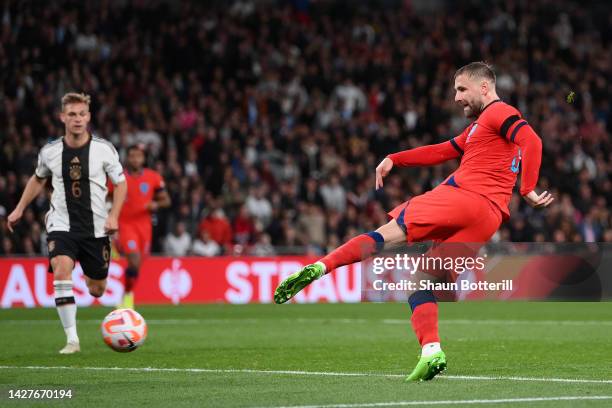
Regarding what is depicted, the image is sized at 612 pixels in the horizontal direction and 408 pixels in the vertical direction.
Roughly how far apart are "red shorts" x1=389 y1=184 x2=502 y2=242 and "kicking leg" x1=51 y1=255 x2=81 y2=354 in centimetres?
419

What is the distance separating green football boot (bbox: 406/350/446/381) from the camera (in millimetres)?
8031

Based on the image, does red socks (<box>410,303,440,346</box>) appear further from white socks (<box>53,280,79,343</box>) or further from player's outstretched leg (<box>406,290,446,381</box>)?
white socks (<box>53,280,79,343</box>)

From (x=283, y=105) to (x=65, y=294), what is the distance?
15.4 meters

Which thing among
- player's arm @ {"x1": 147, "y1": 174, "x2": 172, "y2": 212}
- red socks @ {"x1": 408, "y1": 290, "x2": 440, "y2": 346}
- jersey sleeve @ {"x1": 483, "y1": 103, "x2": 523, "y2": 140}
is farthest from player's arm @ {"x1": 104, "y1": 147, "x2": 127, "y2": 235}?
player's arm @ {"x1": 147, "y1": 174, "x2": 172, "y2": 212}

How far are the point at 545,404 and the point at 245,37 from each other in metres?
20.9

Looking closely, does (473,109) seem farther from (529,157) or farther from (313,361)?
(313,361)

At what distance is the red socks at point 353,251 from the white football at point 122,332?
2.67 meters

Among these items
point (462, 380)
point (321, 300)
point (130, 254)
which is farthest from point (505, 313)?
point (462, 380)

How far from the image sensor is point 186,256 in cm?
2105

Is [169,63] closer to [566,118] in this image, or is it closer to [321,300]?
[321,300]

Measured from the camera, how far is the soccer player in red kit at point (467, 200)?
785 cm

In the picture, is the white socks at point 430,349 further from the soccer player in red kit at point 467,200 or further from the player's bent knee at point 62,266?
the player's bent knee at point 62,266

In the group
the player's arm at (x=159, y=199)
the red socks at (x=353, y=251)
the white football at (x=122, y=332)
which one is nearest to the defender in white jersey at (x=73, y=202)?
the white football at (x=122, y=332)

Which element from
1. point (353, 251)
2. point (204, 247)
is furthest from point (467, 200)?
point (204, 247)
